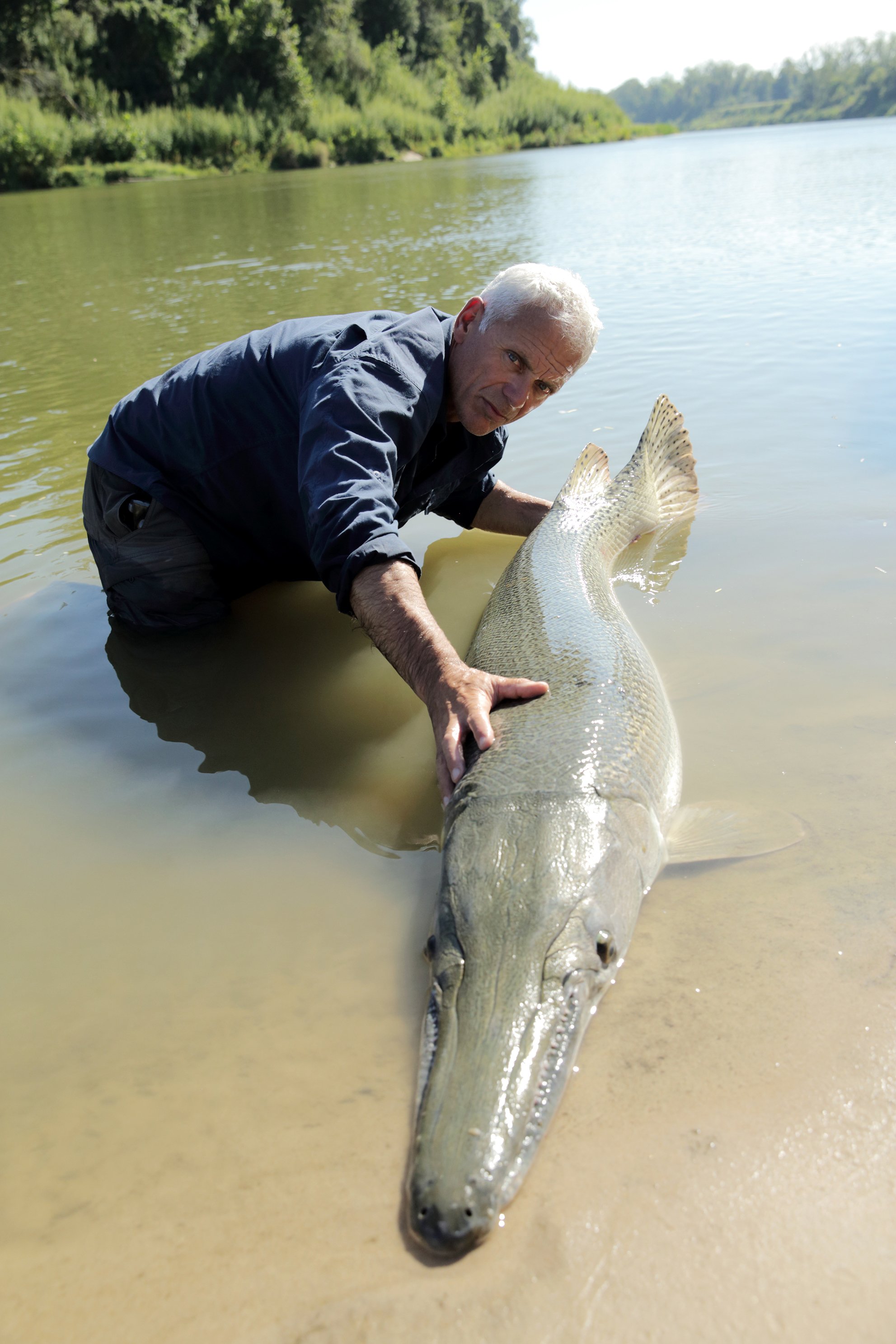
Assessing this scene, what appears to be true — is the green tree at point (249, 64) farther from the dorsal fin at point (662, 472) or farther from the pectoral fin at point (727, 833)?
the pectoral fin at point (727, 833)

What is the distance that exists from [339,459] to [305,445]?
21 cm

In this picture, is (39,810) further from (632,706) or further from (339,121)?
(339,121)

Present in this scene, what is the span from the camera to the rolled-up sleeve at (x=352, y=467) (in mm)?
2506

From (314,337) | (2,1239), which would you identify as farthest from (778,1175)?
(314,337)

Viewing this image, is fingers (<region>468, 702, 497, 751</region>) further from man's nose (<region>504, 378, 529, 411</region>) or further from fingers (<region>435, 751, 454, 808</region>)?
man's nose (<region>504, 378, 529, 411</region>)

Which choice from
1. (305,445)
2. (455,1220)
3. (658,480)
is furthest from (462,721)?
(658,480)

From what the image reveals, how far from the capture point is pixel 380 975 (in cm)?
207

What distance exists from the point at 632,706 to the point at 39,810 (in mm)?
1817

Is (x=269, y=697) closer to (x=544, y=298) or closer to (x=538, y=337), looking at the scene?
(x=538, y=337)

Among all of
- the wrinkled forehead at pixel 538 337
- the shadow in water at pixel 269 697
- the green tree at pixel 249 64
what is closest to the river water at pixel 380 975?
the shadow in water at pixel 269 697

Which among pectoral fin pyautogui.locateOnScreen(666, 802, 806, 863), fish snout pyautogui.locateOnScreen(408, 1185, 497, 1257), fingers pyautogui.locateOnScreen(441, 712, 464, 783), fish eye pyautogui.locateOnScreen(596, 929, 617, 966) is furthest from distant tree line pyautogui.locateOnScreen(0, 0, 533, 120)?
fish snout pyautogui.locateOnScreen(408, 1185, 497, 1257)

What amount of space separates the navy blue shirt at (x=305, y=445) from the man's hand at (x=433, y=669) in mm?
67

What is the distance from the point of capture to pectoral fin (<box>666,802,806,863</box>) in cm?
233

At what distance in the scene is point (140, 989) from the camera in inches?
81.6
